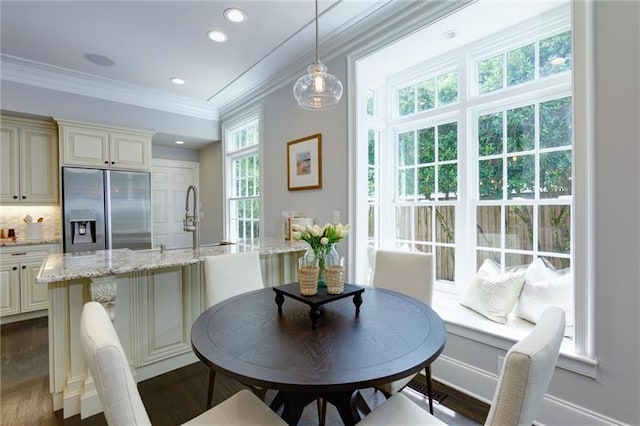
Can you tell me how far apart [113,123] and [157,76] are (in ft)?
3.16

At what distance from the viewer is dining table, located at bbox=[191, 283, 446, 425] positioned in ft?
3.11

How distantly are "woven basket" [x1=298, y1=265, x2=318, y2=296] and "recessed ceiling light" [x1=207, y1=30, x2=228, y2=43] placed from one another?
96.1 inches

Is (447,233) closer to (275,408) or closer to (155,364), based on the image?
(275,408)

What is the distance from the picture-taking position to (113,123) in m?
4.00

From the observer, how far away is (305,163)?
3.32 meters

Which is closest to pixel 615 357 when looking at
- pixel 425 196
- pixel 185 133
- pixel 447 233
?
pixel 447 233

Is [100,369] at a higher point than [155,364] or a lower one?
higher

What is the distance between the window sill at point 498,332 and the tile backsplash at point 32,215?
15.7 feet

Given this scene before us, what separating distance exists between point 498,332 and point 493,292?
333 mm

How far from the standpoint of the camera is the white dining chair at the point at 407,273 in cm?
197

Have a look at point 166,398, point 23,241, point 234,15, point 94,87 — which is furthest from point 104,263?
point 94,87

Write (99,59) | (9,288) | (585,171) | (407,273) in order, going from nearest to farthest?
(585,171)
(407,273)
(99,59)
(9,288)

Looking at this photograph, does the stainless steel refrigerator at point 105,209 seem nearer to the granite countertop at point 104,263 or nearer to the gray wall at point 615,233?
the granite countertop at point 104,263

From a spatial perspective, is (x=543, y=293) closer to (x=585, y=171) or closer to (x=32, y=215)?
(x=585, y=171)
